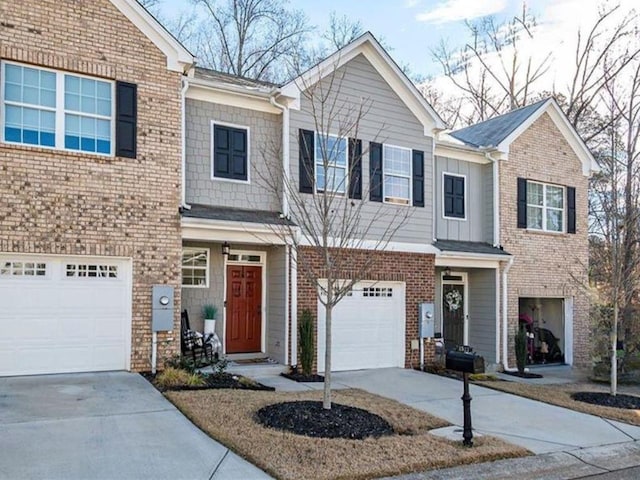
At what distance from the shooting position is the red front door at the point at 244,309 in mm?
13500

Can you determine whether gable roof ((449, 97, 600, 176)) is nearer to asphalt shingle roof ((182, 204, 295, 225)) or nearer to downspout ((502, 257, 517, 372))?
downspout ((502, 257, 517, 372))

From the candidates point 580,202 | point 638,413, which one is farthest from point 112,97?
point 580,202

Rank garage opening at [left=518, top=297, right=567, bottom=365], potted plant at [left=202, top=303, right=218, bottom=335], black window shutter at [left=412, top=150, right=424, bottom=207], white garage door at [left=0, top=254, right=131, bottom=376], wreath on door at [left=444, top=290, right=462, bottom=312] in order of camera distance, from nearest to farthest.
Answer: white garage door at [left=0, top=254, right=131, bottom=376] < potted plant at [left=202, top=303, right=218, bottom=335] < black window shutter at [left=412, top=150, right=424, bottom=207] < wreath on door at [left=444, top=290, right=462, bottom=312] < garage opening at [left=518, top=297, right=567, bottom=365]

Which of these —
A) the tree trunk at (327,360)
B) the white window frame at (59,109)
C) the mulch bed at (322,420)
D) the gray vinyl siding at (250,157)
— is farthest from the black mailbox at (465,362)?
the white window frame at (59,109)

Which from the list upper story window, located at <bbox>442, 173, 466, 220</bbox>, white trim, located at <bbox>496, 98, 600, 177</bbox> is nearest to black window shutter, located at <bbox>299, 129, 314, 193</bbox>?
upper story window, located at <bbox>442, 173, 466, 220</bbox>

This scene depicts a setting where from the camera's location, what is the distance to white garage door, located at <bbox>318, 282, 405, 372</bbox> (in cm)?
1366

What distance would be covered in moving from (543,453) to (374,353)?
6838 millimetres

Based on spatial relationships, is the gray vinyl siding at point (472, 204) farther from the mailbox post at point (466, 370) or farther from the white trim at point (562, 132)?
the mailbox post at point (466, 370)

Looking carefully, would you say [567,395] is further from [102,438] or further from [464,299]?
[102,438]

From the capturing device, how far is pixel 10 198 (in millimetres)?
10125

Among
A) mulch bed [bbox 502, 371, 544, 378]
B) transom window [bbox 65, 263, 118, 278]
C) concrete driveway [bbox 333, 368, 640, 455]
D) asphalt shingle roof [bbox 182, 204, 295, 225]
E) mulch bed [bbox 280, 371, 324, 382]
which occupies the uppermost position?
asphalt shingle roof [bbox 182, 204, 295, 225]

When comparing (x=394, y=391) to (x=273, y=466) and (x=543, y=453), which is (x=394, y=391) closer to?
(x=543, y=453)

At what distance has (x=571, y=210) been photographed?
59.6 feet

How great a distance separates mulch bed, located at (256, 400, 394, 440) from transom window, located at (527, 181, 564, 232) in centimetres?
1103
